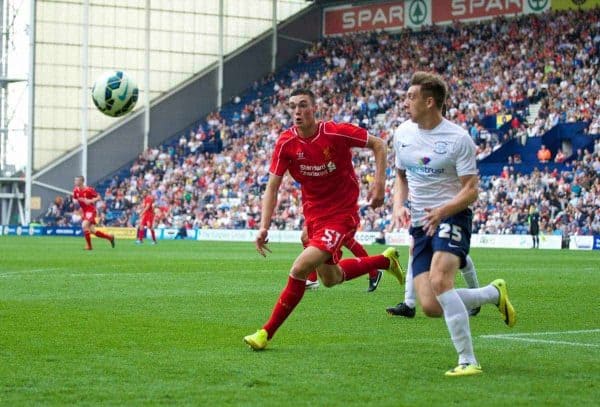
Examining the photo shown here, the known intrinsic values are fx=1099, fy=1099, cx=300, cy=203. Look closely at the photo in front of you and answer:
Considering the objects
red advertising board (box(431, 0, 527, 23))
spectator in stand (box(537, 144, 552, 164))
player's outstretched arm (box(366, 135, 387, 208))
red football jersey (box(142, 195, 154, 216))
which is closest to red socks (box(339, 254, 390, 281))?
player's outstretched arm (box(366, 135, 387, 208))

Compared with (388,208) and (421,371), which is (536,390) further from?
(388,208)

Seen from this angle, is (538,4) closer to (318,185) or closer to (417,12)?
(417,12)

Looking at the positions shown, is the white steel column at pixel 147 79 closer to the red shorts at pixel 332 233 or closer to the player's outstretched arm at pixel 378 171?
the red shorts at pixel 332 233

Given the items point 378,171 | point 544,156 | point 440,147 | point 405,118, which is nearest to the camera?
point 440,147

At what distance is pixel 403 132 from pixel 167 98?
174 ft

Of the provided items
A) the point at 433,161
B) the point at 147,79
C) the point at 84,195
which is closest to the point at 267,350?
the point at 433,161

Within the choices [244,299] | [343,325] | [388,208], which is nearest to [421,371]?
[343,325]

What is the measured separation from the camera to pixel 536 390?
288 inches

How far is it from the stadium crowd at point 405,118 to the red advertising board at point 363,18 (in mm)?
1337

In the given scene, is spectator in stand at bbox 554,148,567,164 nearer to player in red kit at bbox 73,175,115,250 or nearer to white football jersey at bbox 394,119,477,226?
player in red kit at bbox 73,175,115,250

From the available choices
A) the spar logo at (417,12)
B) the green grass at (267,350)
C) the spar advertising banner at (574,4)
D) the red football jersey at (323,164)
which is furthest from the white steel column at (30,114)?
the red football jersey at (323,164)

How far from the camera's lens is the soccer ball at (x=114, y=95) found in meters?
28.5

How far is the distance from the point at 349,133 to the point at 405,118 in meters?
40.5

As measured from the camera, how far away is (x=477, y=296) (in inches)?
A: 349
